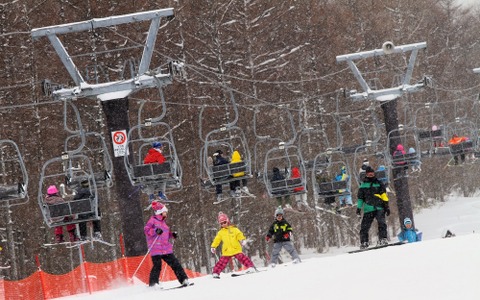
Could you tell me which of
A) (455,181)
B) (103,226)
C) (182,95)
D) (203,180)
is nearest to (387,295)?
(203,180)

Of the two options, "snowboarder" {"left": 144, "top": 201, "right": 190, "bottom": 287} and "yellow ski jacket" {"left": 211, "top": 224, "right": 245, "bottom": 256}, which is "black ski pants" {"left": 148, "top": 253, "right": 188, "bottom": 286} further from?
"yellow ski jacket" {"left": 211, "top": 224, "right": 245, "bottom": 256}

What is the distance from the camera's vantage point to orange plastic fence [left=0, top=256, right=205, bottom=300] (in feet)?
72.3

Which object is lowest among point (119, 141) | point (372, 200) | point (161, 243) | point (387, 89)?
point (161, 243)

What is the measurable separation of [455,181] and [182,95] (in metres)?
31.0

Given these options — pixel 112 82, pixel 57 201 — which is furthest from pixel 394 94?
pixel 57 201

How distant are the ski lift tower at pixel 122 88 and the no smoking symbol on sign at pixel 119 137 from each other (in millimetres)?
33

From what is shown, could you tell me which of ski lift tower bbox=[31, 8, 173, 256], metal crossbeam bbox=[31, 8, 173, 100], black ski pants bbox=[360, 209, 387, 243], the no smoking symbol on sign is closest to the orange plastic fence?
ski lift tower bbox=[31, 8, 173, 256]

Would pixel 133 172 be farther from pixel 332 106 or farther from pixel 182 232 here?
pixel 332 106

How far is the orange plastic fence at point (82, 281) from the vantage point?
22.0 m

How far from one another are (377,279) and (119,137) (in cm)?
985

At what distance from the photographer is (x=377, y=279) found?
12.4m

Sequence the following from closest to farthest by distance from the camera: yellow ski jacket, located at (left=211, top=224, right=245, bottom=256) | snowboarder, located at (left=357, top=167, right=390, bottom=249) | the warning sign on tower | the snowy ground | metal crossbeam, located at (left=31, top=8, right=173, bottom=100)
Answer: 1. the snowy ground
2. yellow ski jacket, located at (left=211, top=224, right=245, bottom=256)
3. snowboarder, located at (left=357, top=167, right=390, bottom=249)
4. metal crossbeam, located at (left=31, top=8, right=173, bottom=100)
5. the warning sign on tower

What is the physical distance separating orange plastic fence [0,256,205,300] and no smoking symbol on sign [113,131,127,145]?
2.69 m

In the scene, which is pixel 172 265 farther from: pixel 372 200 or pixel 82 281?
pixel 82 281
